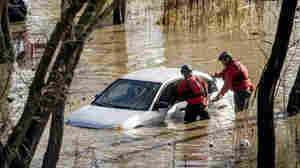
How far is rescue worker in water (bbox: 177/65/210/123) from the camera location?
599 inches

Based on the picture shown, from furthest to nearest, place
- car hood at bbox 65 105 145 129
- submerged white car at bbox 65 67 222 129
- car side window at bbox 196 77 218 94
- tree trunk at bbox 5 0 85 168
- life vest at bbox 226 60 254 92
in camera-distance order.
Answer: car side window at bbox 196 77 218 94 → life vest at bbox 226 60 254 92 → submerged white car at bbox 65 67 222 129 → car hood at bbox 65 105 145 129 → tree trunk at bbox 5 0 85 168

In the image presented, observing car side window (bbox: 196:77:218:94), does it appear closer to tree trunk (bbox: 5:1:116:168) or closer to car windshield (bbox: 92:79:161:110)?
car windshield (bbox: 92:79:161:110)

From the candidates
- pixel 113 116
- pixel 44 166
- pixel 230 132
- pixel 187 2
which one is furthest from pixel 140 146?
pixel 187 2

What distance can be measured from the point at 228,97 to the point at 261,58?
7008 mm

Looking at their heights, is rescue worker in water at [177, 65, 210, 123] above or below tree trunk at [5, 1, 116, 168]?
below

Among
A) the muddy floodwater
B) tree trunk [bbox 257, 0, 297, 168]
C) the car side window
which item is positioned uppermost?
tree trunk [bbox 257, 0, 297, 168]

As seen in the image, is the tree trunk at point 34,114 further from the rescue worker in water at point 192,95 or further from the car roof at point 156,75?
the car roof at point 156,75

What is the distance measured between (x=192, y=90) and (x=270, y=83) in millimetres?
5897

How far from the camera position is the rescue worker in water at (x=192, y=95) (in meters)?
15.2

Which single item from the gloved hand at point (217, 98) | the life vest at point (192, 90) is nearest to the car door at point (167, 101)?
the life vest at point (192, 90)

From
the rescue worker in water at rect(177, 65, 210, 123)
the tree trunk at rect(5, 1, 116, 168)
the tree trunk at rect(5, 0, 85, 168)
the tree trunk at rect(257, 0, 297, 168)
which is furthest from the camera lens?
the rescue worker in water at rect(177, 65, 210, 123)

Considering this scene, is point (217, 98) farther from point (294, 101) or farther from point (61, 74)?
point (61, 74)

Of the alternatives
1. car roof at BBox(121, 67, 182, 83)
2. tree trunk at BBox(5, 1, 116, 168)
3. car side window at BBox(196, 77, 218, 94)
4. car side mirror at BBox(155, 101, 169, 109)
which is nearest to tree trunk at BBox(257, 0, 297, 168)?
tree trunk at BBox(5, 1, 116, 168)

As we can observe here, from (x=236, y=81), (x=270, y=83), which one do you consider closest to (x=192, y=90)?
(x=236, y=81)
